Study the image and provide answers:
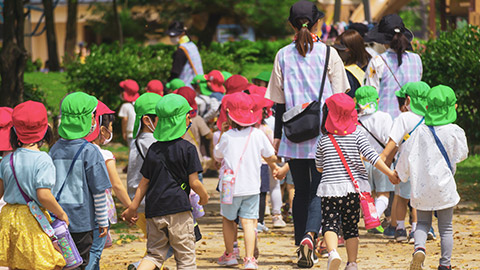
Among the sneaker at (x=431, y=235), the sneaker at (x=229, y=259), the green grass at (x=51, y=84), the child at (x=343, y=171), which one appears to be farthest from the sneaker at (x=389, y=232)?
the green grass at (x=51, y=84)

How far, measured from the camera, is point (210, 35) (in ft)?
102

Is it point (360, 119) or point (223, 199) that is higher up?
point (360, 119)

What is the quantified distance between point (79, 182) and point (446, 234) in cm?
290

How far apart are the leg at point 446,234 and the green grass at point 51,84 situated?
15972 millimetres

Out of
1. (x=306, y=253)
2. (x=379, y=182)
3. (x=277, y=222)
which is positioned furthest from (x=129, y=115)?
(x=306, y=253)

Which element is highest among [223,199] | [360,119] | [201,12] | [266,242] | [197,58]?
[201,12]

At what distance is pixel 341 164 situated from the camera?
20.0 feet

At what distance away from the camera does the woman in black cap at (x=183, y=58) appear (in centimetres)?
1206

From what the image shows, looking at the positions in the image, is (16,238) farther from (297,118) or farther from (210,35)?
(210,35)

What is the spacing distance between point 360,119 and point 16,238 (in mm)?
3916

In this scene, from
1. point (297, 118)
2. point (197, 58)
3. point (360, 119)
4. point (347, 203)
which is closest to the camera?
point (347, 203)

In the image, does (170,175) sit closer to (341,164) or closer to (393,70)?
(341,164)

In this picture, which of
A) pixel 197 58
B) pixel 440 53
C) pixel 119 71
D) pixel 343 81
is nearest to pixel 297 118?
pixel 343 81

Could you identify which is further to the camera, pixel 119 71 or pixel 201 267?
pixel 119 71
